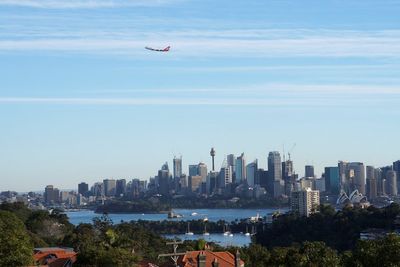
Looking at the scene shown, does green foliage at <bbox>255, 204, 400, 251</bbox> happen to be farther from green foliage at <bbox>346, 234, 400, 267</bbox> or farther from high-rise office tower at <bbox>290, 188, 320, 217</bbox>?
green foliage at <bbox>346, 234, 400, 267</bbox>

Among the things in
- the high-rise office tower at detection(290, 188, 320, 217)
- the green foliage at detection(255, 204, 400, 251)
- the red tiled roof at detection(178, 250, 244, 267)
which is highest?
the high-rise office tower at detection(290, 188, 320, 217)

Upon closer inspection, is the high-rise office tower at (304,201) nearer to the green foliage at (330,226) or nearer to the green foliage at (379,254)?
the green foliage at (330,226)

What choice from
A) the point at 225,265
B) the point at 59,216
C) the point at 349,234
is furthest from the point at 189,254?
the point at 349,234

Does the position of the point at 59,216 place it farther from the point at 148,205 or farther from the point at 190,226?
the point at 148,205

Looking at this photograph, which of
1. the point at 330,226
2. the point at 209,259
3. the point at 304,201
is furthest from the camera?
the point at 304,201

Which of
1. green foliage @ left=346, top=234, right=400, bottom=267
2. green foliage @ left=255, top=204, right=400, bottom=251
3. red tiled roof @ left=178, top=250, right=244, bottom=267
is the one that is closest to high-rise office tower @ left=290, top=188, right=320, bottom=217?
green foliage @ left=255, top=204, right=400, bottom=251

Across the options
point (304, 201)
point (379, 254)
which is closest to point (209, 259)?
point (379, 254)

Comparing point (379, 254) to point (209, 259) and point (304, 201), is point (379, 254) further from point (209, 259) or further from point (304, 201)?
point (304, 201)

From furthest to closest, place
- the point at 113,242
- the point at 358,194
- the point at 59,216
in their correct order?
Result: the point at 358,194 → the point at 59,216 → the point at 113,242

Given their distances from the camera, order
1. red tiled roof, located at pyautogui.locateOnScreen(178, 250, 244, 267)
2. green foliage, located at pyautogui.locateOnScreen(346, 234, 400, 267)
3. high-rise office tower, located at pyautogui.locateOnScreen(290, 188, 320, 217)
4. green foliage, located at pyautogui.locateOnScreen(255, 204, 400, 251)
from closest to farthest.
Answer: green foliage, located at pyautogui.locateOnScreen(346, 234, 400, 267) < red tiled roof, located at pyautogui.locateOnScreen(178, 250, 244, 267) < green foliage, located at pyautogui.locateOnScreen(255, 204, 400, 251) < high-rise office tower, located at pyautogui.locateOnScreen(290, 188, 320, 217)

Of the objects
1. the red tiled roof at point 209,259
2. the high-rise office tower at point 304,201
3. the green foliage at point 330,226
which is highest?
the high-rise office tower at point 304,201

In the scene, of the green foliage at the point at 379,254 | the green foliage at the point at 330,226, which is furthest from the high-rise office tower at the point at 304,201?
the green foliage at the point at 379,254
